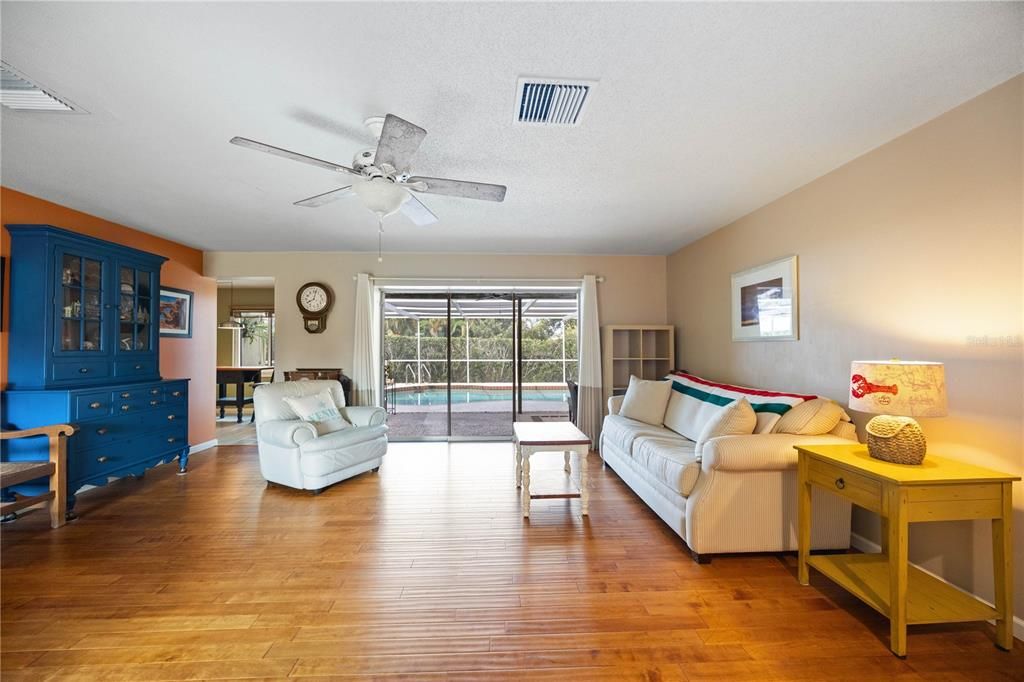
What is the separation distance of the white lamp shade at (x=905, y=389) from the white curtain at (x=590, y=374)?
344 centimetres

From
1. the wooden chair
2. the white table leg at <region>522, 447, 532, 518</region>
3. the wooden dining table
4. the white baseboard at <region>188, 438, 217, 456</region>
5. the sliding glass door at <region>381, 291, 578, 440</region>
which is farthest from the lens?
the wooden dining table

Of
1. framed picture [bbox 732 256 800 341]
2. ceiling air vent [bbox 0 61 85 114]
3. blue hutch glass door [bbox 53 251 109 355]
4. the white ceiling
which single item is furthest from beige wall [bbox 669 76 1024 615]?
blue hutch glass door [bbox 53 251 109 355]

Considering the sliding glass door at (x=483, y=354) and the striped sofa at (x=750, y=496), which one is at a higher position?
the sliding glass door at (x=483, y=354)

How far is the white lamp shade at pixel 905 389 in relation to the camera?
189 cm

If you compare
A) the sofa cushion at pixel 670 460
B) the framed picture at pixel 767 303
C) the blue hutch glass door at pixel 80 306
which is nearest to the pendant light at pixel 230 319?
the blue hutch glass door at pixel 80 306

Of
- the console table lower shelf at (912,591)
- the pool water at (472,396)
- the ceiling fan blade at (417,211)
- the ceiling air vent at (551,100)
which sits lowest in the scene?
the console table lower shelf at (912,591)

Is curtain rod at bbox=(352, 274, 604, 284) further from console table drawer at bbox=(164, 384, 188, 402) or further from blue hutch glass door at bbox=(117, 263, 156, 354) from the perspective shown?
console table drawer at bbox=(164, 384, 188, 402)

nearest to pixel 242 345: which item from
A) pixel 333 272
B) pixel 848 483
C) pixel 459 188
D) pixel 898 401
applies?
pixel 333 272

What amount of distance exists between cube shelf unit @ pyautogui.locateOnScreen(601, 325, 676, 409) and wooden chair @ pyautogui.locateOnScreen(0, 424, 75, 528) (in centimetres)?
501

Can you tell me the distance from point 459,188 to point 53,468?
Answer: 3.47 meters

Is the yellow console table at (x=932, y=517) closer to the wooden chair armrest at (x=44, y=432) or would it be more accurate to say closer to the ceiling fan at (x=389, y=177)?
the ceiling fan at (x=389, y=177)

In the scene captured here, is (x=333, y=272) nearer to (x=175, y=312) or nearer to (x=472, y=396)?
(x=175, y=312)

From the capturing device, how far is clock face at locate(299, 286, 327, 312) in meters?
5.43

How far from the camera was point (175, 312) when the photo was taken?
4.87 m
